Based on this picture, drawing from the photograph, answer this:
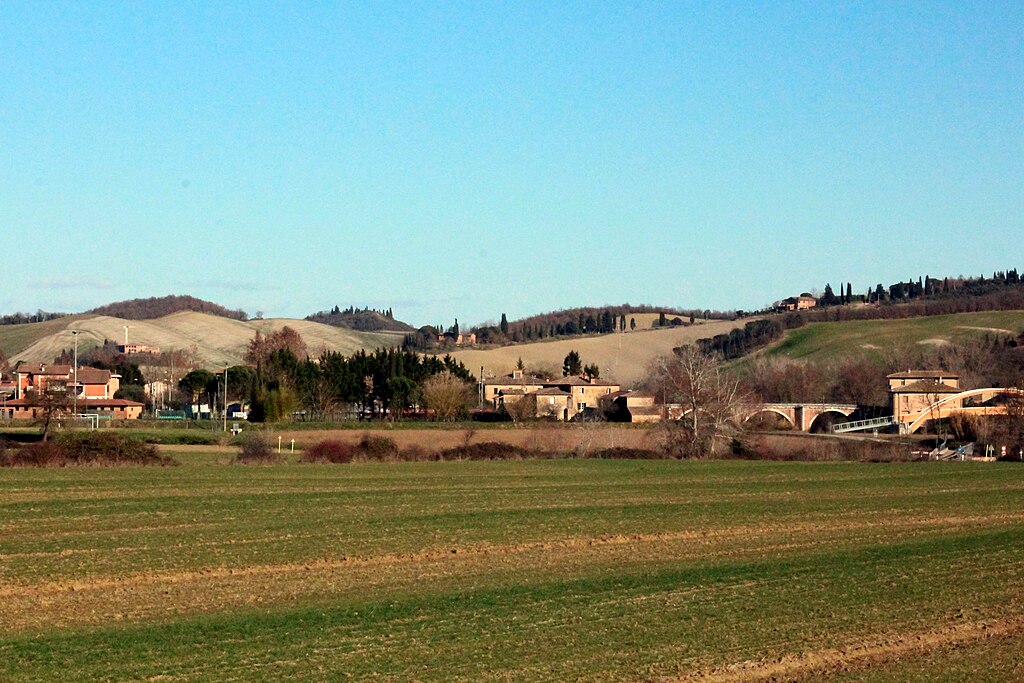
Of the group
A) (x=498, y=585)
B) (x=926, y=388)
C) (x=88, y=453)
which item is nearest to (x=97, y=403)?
(x=88, y=453)

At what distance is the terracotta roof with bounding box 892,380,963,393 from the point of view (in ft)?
457

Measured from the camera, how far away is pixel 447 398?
12638 cm

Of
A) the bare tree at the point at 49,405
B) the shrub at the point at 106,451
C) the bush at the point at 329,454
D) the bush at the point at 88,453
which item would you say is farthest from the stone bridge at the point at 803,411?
the bush at the point at 88,453

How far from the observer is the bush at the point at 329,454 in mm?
69812

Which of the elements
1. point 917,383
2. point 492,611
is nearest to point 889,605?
point 492,611

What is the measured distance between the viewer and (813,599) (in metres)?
23.8

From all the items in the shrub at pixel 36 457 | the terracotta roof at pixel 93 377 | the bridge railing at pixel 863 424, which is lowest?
the bridge railing at pixel 863 424

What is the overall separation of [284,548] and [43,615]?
8.85m

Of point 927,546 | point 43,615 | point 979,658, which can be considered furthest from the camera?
point 927,546

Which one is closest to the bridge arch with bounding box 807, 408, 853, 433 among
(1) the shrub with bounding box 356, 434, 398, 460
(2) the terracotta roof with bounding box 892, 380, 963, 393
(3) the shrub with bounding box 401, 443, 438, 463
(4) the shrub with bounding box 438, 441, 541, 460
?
(2) the terracotta roof with bounding box 892, 380, 963, 393

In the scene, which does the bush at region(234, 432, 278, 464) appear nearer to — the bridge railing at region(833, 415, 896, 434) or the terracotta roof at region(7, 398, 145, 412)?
the terracotta roof at region(7, 398, 145, 412)

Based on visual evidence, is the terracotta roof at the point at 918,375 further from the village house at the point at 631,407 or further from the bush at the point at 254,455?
the bush at the point at 254,455

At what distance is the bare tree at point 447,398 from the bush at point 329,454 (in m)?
51.5

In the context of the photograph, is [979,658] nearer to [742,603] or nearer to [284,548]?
[742,603]
